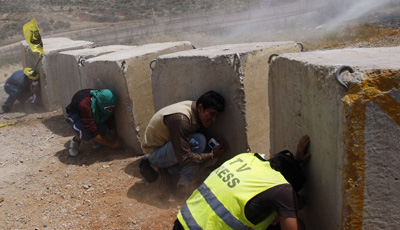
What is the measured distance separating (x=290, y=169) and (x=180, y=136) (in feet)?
3.89

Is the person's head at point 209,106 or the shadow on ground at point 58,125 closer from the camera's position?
the person's head at point 209,106

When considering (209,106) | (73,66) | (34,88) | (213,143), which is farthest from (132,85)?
(34,88)

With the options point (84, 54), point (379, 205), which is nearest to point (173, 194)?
point (379, 205)

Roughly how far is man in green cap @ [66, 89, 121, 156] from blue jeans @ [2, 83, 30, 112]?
3.68 meters

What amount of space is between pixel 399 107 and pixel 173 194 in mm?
2432

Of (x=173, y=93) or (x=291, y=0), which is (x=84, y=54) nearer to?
(x=173, y=93)

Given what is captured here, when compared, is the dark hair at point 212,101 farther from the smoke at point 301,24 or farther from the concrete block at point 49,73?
the smoke at point 301,24

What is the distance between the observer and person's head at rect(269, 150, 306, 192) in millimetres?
2137

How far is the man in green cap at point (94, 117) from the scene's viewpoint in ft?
14.7

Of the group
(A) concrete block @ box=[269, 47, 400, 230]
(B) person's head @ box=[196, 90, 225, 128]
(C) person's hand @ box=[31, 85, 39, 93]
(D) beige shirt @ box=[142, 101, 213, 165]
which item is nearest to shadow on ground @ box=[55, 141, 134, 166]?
(D) beige shirt @ box=[142, 101, 213, 165]

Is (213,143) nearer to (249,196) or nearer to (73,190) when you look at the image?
(249,196)

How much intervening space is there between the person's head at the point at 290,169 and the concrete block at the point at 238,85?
1038 mm

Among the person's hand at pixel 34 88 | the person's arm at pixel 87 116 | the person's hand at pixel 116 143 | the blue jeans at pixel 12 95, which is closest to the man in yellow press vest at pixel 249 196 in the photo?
the person's arm at pixel 87 116

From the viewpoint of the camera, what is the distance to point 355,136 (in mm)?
1683
